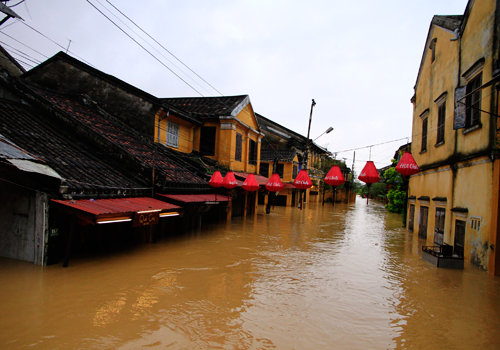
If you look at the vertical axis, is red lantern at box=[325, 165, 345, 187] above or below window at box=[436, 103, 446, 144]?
below

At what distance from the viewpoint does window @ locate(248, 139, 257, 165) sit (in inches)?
996

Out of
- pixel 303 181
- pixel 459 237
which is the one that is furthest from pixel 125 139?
pixel 459 237

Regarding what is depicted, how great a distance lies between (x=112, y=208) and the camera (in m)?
8.97

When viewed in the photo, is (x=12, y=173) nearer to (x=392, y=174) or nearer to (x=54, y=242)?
(x=54, y=242)

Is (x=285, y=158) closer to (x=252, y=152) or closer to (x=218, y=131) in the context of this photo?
(x=252, y=152)

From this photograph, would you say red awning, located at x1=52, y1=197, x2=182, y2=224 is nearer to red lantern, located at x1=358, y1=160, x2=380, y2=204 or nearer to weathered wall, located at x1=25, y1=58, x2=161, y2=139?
weathered wall, located at x1=25, y1=58, x2=161, y2=139

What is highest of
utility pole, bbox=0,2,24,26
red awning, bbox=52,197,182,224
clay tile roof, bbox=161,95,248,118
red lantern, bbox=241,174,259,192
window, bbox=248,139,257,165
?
clay tile roof, bbox=161,95,248,118

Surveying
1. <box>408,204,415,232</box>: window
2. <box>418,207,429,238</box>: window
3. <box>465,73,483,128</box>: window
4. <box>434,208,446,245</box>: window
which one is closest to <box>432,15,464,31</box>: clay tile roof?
<box>465,73,483,128</box>: window

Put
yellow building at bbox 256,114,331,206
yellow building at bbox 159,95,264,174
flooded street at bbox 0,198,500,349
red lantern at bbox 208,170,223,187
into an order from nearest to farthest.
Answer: flooded street at bbox 0,198,500,349 < red lantern at bbox 208,170,223,187 < yellow building at bbox 159,95,264,174 < yellow building at bbox 256,114,331,206

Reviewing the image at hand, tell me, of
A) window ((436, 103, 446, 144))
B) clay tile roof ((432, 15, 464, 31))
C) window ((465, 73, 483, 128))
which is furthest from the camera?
window ((436, 103, 446, 144))

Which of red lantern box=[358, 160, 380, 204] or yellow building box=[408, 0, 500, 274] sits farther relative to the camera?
red lantern box=[358, 160, 380, 204]

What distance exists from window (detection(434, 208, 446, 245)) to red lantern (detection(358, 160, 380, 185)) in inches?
166

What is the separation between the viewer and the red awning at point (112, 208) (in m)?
8.16

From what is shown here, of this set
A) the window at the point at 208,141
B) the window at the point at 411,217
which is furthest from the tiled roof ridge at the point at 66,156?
the window at the point at 411,217
